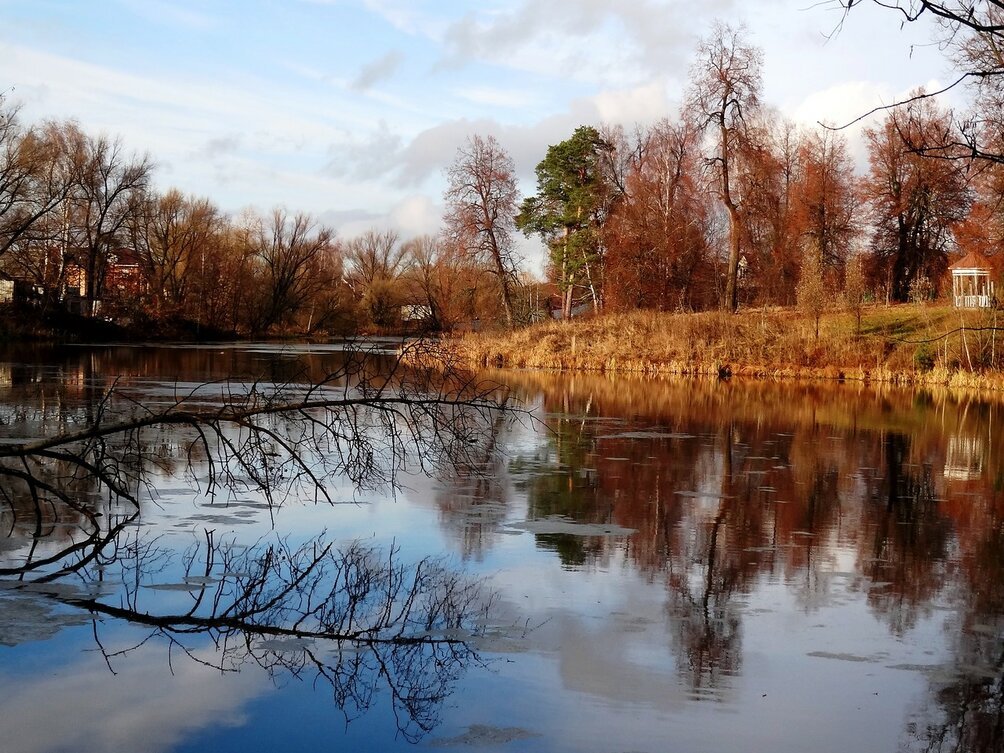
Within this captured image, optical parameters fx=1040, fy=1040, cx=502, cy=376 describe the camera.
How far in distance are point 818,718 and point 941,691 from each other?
38.3 inches

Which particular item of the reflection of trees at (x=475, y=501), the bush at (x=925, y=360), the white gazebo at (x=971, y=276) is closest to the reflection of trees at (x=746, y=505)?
the reflection of trees at (x=475, y=501)

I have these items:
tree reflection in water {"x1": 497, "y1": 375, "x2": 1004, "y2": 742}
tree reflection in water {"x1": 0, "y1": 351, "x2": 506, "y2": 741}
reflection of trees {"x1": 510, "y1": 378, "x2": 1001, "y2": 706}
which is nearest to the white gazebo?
reflection of trees {"x1": 510, "y1": 378, "x2": 1001, "y2": 706}

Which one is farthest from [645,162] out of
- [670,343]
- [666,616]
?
[666,616]

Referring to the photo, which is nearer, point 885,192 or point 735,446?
point 735,446

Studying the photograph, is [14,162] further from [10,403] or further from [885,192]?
[885,192]

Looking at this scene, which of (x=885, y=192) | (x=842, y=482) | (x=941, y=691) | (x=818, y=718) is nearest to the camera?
(x=818, y=718)

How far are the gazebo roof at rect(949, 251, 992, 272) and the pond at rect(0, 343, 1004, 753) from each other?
3390 cm

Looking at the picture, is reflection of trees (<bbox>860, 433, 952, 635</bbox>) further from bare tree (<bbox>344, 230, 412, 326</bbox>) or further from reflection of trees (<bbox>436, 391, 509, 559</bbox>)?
bare tree (<bbox>344, 230, 412, 326</bbox>)

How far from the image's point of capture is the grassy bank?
32.1m

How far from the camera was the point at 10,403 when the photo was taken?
1883cm

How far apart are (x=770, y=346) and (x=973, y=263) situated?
15.8 metres

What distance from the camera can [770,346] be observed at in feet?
119

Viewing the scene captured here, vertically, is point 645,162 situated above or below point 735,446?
above

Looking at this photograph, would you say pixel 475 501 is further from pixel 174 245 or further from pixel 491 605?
pixel 174 245
